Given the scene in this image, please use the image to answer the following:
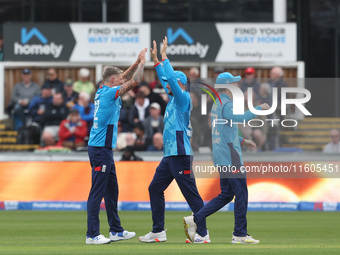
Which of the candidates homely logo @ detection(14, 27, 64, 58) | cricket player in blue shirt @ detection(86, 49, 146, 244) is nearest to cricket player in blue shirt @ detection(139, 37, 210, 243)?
cricket player in blue shirt @ detection(86, 49, 146, 244)

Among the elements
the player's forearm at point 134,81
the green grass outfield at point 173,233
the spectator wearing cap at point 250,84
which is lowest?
the green grass outfield at point 173,233

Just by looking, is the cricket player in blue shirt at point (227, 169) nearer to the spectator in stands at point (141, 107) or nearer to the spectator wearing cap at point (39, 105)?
the spectator in stands at point (141, 107)

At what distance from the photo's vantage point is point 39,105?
81.1 feet

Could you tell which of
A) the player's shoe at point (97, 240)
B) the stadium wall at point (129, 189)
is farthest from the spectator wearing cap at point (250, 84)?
the player's shoe at point (97, 240)

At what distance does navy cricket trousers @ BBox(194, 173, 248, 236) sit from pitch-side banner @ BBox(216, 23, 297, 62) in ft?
52.8

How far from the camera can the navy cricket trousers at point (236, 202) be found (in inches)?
471

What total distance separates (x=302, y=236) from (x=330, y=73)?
19.0 meters

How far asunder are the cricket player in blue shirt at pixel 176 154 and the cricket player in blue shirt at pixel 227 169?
216 millimetres

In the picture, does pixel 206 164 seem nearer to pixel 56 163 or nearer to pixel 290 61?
pixel 56 163

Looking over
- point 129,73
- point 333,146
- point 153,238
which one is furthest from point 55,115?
point 153,238

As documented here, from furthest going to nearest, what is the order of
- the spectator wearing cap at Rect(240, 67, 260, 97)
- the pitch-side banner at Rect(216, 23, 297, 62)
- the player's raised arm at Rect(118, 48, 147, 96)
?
the pitch-side banner at Rect(216, 23, 297, 62) < the spectator wearing cap at Rect(240, 67, 260, 97) < the player's raised arm at Rect(118, 48, 147, 96)

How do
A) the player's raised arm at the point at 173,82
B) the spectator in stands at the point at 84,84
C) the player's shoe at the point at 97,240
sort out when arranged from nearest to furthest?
the player's raised arm at the point at 173,82, the player's shoe at the point at 97,240, the spectator in stands at the point at 84,84

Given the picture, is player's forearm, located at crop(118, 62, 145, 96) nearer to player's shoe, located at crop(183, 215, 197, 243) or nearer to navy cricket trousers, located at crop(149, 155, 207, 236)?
navy cricket trousers, located at crop(149, 155, 207, 236)

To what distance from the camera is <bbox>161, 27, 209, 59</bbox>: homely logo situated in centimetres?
2797
